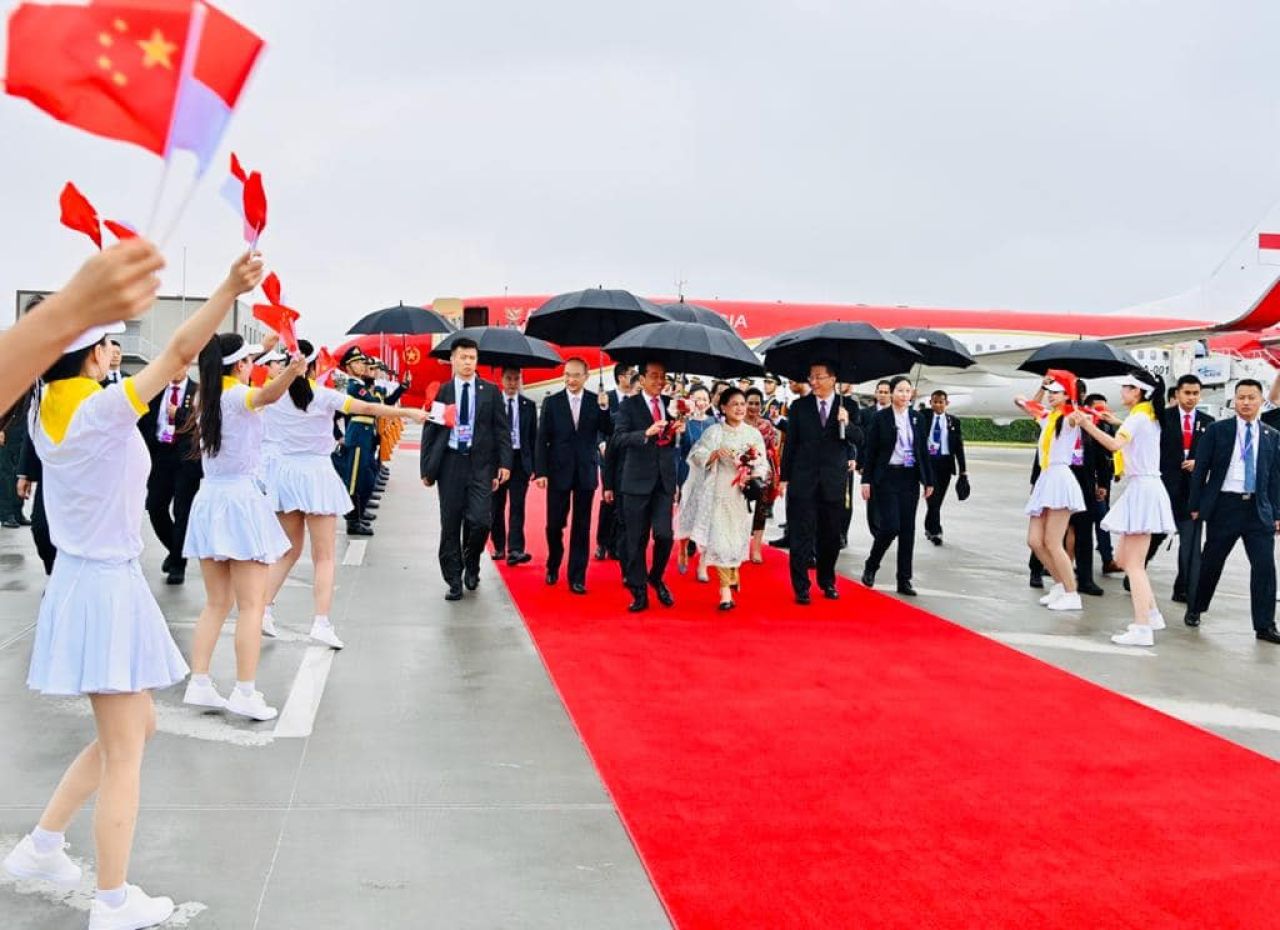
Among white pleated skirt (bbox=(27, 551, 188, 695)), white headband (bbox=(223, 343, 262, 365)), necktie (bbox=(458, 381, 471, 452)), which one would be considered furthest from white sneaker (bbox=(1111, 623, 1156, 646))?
white pleated skirt (bbox=(27, 551, 188, 695))

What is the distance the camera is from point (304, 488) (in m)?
6.43

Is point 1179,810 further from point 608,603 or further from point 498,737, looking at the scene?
point 608,603

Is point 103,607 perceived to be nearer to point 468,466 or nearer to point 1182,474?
point 468,466

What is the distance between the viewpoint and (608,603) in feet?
27.8

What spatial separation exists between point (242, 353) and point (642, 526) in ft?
11.9

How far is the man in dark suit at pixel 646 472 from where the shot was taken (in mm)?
8247

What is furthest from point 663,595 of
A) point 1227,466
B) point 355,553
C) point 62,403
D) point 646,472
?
point 62,403

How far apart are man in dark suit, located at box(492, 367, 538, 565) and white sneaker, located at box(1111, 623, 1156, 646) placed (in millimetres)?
5120

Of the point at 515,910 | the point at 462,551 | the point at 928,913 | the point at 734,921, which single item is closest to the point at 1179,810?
the point at 928,913

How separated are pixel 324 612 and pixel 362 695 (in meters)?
0.99

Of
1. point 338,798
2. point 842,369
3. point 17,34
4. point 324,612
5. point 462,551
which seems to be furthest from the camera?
point 842,369

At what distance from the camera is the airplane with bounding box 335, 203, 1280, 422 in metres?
25.6

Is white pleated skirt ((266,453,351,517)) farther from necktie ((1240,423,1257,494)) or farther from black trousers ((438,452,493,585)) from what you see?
necktie ((1240,423,1257,494))

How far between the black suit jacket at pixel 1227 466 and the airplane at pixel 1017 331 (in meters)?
16.8
